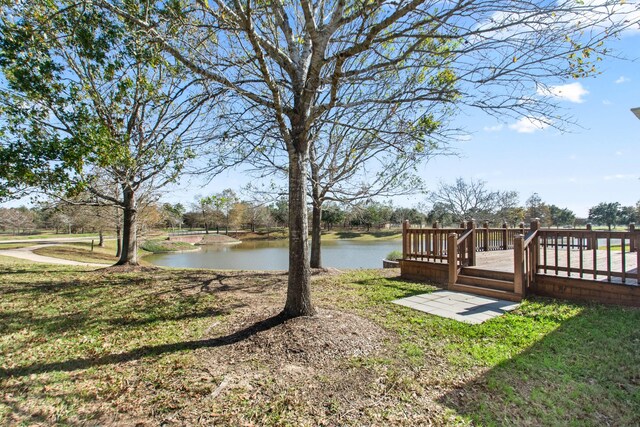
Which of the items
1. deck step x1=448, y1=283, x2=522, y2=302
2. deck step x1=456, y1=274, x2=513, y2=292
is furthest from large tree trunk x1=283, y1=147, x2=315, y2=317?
deck step x1=456, y1=274, x2=513, y2=292

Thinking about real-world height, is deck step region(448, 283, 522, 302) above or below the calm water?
above

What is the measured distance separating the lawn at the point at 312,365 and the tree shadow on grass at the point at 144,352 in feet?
0.06

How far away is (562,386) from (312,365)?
2.04 meters

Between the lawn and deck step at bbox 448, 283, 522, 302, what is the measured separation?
12.5 inches

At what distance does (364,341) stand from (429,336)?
0.82 metres

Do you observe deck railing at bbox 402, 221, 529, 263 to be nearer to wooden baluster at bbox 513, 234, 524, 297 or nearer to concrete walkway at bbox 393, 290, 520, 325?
wooden baluster at bbox 513, 234, 524, 297

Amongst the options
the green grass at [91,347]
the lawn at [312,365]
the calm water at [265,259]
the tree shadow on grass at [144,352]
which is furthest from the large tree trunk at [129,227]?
the calm water at [265,259]

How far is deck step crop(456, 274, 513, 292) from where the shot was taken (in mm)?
5509

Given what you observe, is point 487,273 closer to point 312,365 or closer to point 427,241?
point 427,241

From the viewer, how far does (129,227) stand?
821 centimetres

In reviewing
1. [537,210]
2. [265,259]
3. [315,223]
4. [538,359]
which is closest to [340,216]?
[265,259]

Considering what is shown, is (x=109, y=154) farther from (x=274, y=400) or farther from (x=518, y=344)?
(x=518, y=344)

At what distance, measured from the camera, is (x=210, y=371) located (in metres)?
2.75

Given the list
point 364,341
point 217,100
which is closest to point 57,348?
point 364,341
